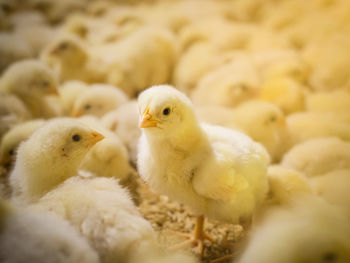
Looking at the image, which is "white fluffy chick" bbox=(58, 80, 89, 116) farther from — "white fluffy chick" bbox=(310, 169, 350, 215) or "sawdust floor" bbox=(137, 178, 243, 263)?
"white fluffy chick" bbox=(310, 169, 350, 215)

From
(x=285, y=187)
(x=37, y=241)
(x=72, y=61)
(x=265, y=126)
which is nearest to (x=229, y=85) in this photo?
(x=265, y=126)

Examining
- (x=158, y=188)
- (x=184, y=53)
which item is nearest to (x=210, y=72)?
(x=184, y=53)

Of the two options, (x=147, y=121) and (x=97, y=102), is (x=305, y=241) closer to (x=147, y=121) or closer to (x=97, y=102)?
(x=147, y=121)

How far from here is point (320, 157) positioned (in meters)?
2.00

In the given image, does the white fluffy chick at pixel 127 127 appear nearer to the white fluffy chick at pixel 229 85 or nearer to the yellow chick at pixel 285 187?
the white fluffy chick at pixel 229 85

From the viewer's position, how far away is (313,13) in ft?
13.1

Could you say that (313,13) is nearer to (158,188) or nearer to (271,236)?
(158,188)

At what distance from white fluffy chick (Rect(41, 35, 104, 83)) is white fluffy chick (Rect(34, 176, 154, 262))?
2.06 metres

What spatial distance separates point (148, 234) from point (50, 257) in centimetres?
35

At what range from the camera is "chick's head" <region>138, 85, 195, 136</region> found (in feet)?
4.69

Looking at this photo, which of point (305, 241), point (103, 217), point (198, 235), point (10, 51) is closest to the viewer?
point (305, 241)

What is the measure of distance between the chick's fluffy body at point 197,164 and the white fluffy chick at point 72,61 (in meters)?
1.86

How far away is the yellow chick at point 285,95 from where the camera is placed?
8.86 feet

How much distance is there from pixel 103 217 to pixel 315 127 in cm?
182
